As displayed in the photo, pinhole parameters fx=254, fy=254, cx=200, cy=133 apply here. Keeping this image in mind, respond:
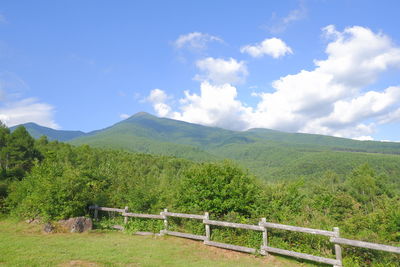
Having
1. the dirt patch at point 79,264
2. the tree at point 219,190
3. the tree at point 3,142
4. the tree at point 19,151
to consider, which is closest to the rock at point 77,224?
the tree at point 219,190

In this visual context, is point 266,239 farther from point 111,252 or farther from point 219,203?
point 111,252

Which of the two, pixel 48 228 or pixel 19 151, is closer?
pixel 48 228

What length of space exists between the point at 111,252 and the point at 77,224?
4490mm

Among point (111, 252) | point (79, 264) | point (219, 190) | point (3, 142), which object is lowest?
point (111, 252)

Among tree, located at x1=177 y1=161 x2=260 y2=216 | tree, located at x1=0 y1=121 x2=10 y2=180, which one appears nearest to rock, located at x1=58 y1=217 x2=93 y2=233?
tree, located at x1=177 y1=161 x2=260 y2=216

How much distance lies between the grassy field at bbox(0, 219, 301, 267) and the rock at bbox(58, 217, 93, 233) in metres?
0.54

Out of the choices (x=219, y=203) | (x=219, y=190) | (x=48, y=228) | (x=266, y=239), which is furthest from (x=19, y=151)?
(x=266, y=239)

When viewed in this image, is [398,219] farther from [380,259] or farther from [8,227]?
[8,227]

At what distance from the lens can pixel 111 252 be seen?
A: 365 inches

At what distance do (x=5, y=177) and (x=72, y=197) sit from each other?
1288 centimetres

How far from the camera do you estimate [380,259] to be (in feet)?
25.7

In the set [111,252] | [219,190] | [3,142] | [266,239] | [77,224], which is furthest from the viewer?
[3,142]

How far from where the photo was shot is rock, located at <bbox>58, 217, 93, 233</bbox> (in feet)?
41.4

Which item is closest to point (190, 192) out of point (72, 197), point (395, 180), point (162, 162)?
point (72, 197)
